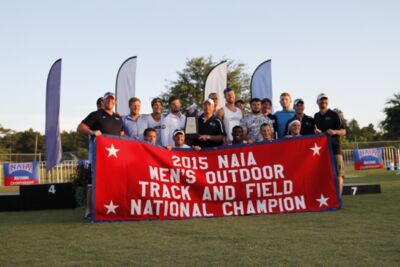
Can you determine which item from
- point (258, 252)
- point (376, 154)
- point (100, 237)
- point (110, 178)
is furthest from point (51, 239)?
point (376, 154)

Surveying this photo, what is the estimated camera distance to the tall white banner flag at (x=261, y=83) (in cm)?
1388

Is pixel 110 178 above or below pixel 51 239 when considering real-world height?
above

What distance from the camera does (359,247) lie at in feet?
14.1

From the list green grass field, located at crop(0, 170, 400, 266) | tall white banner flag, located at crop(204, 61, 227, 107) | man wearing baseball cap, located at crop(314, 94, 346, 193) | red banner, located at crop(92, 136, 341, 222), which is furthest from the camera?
tall white banner flag, located at crop(204, 61, 227, 107)

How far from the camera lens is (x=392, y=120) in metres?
48.2

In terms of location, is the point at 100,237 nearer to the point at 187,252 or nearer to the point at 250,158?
the point at 187,252

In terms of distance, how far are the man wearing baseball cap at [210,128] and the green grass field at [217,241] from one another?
1.53m

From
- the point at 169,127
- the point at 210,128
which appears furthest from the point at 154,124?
the point at 210,128

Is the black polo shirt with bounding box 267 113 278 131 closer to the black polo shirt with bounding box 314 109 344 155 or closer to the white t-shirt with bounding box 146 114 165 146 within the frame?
the black polo shirt with bounding box 314 109 344 155

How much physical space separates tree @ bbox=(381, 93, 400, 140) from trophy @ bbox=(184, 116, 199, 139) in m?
43.9

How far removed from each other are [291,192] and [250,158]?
844 mm

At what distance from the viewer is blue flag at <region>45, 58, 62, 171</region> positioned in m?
11.2

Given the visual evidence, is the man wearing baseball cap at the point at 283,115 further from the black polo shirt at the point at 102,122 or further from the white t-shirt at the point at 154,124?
the black polo shirt at the point at 102,122

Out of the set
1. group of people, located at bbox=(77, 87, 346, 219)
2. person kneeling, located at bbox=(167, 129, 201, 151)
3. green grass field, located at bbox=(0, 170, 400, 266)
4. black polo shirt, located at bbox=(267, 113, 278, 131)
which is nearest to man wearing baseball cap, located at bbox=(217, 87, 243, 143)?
group of people, located at bbox=(77, 87, 346, 219)
